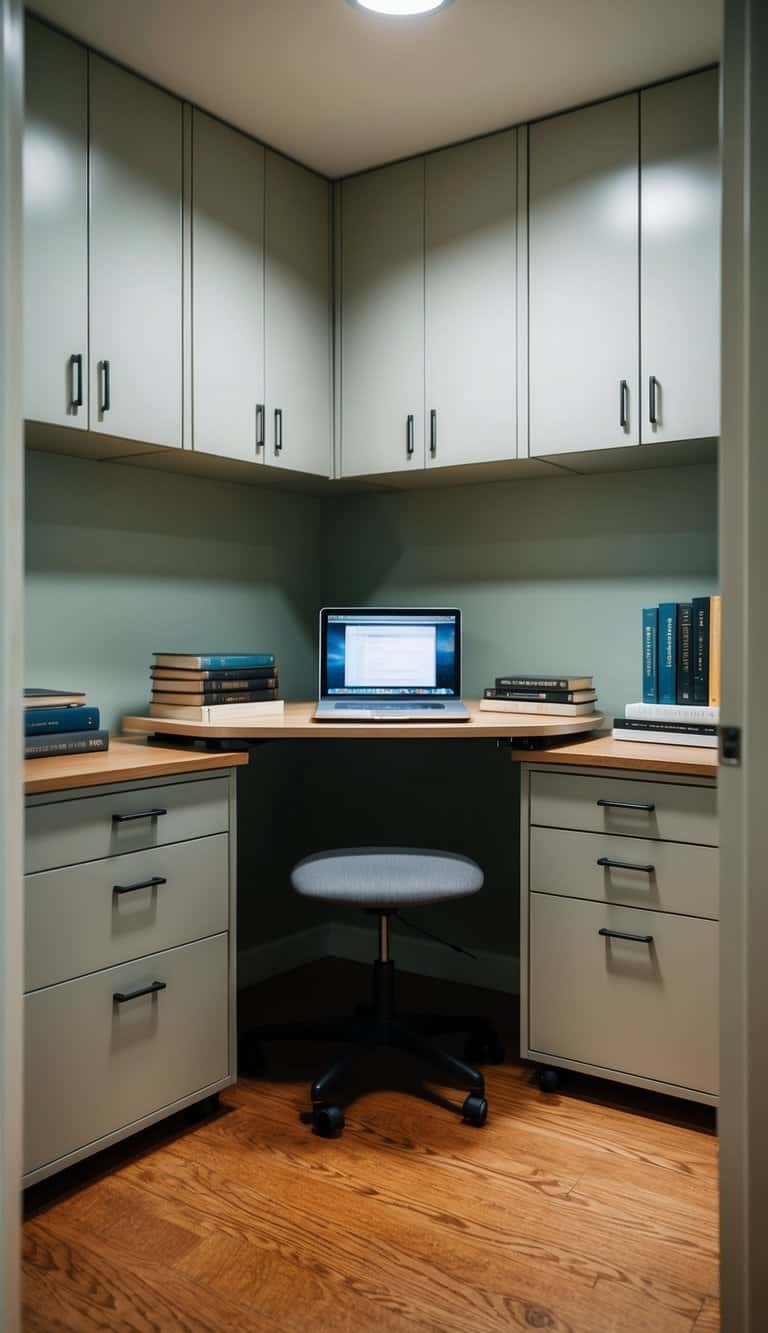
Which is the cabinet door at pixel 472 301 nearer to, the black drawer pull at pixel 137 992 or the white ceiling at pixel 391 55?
the white ceiling at pixel 391 55

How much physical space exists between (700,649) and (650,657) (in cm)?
12

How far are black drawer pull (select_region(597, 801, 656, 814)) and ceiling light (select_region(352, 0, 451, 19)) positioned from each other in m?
1.69

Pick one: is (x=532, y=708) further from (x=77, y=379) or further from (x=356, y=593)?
(x=77, y=379)

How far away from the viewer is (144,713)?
8.76ft

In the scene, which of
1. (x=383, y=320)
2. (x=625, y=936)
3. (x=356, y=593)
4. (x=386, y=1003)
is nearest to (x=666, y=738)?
(x=625, y=936)

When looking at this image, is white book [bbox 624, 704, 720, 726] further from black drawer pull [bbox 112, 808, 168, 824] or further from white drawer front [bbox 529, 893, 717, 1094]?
black drawer pull [bbox 112, 808, 168, 824]

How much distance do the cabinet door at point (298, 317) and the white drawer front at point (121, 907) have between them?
1132 mm

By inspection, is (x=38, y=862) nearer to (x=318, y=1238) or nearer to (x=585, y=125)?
(x=318, y=1238)

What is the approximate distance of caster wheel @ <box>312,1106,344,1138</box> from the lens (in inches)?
83.4

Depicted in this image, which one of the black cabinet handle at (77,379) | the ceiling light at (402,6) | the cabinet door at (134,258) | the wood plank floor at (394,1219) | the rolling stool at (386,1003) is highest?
the ceiling light at (402,6)

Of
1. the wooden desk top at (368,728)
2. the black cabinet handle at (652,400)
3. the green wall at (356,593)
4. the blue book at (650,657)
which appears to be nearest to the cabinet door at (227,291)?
the green wall at (356,593)

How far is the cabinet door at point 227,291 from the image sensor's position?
246cm

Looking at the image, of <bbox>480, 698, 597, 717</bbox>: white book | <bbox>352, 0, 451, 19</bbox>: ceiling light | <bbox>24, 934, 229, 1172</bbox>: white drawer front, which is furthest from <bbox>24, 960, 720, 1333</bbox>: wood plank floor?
<bbox>352, 0, 451, 19</bbox>: ceiling light

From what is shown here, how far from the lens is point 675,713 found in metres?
2.33
